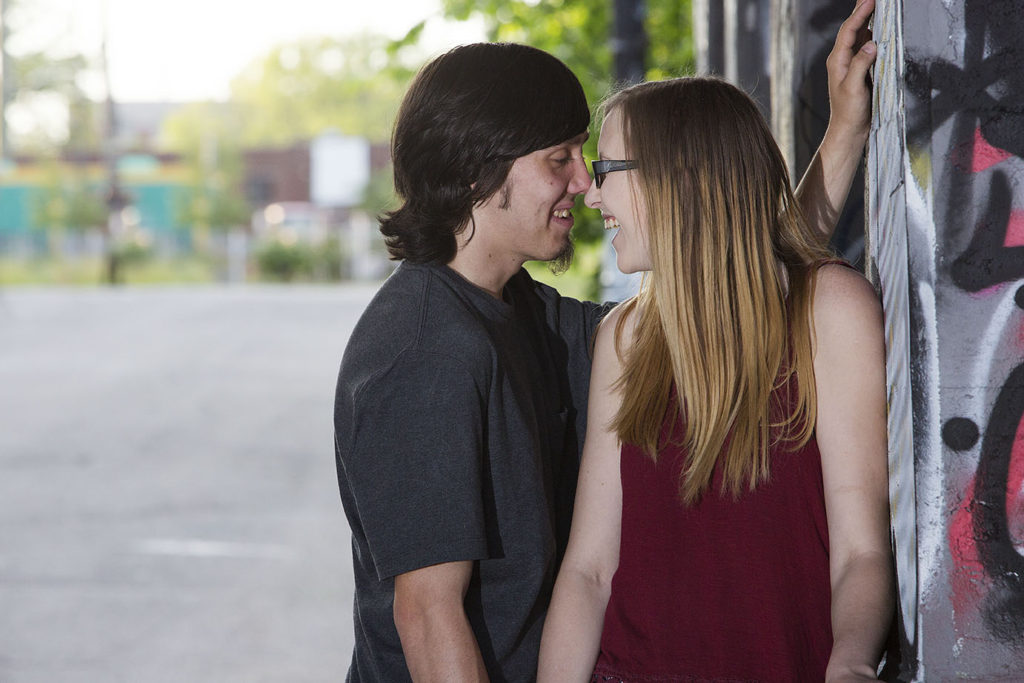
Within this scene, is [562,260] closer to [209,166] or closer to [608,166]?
[608,166]

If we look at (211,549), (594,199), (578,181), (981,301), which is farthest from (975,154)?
(211,549)

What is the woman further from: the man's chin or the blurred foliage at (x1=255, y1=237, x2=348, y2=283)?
the blurred foliage at (x1=255, y1=237, x2=348, y2=283)

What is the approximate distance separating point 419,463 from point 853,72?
1.06 m

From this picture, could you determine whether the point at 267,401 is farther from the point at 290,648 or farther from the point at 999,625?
the point at 999,625

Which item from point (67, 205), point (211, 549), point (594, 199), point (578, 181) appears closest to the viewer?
point (594, 199)

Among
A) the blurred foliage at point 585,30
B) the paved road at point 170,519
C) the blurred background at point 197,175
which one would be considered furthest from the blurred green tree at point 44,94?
the blurred foliage at point 585,30

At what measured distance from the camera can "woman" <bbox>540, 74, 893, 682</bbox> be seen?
207 cm

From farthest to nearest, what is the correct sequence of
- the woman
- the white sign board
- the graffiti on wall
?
the white sign board, the woman, the graffiti on wall

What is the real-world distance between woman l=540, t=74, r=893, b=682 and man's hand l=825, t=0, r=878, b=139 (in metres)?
0.24

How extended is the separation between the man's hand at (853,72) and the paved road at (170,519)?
14.8ft

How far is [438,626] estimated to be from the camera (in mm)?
2168

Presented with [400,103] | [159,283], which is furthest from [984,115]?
[159,283]

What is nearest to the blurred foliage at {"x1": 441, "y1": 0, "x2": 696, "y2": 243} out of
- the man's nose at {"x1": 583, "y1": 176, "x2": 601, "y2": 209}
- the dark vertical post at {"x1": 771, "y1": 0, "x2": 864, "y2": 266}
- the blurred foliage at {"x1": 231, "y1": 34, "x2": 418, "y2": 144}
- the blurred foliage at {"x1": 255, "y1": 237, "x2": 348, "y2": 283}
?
the dark vertical post at {"x1": 771, "y1": 0, "x2": 864, "y2": 266}

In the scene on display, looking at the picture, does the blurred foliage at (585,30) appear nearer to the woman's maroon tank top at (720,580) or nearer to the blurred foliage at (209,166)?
the woman's maroon tank top at (720,580)
